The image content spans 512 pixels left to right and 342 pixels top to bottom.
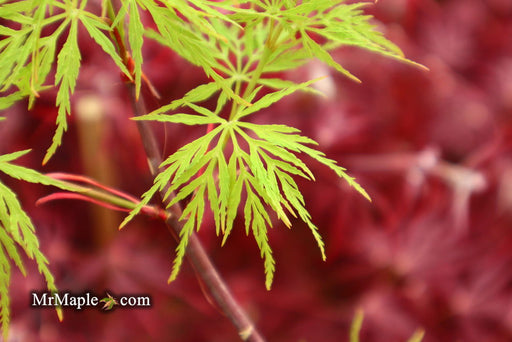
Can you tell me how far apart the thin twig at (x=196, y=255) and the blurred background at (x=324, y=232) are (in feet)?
1.48

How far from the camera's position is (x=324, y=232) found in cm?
103

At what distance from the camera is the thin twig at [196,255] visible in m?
0.37

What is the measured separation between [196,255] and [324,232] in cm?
67

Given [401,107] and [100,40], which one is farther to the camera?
[401,107]

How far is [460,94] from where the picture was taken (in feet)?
3.56

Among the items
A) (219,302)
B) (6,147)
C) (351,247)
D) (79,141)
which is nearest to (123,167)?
(79,141)

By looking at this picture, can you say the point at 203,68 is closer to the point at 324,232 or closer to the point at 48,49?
the point at 48,49

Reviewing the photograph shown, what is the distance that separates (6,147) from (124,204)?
2.01 ft

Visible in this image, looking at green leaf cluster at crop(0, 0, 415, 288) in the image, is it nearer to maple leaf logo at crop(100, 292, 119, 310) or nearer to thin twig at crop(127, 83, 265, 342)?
thin twig at crop(127, 83, 265, 342)

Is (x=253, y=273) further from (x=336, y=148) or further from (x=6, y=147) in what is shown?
(x=6, y=147)

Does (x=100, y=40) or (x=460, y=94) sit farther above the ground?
(x=100, y=40)

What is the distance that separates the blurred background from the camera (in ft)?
3.01
